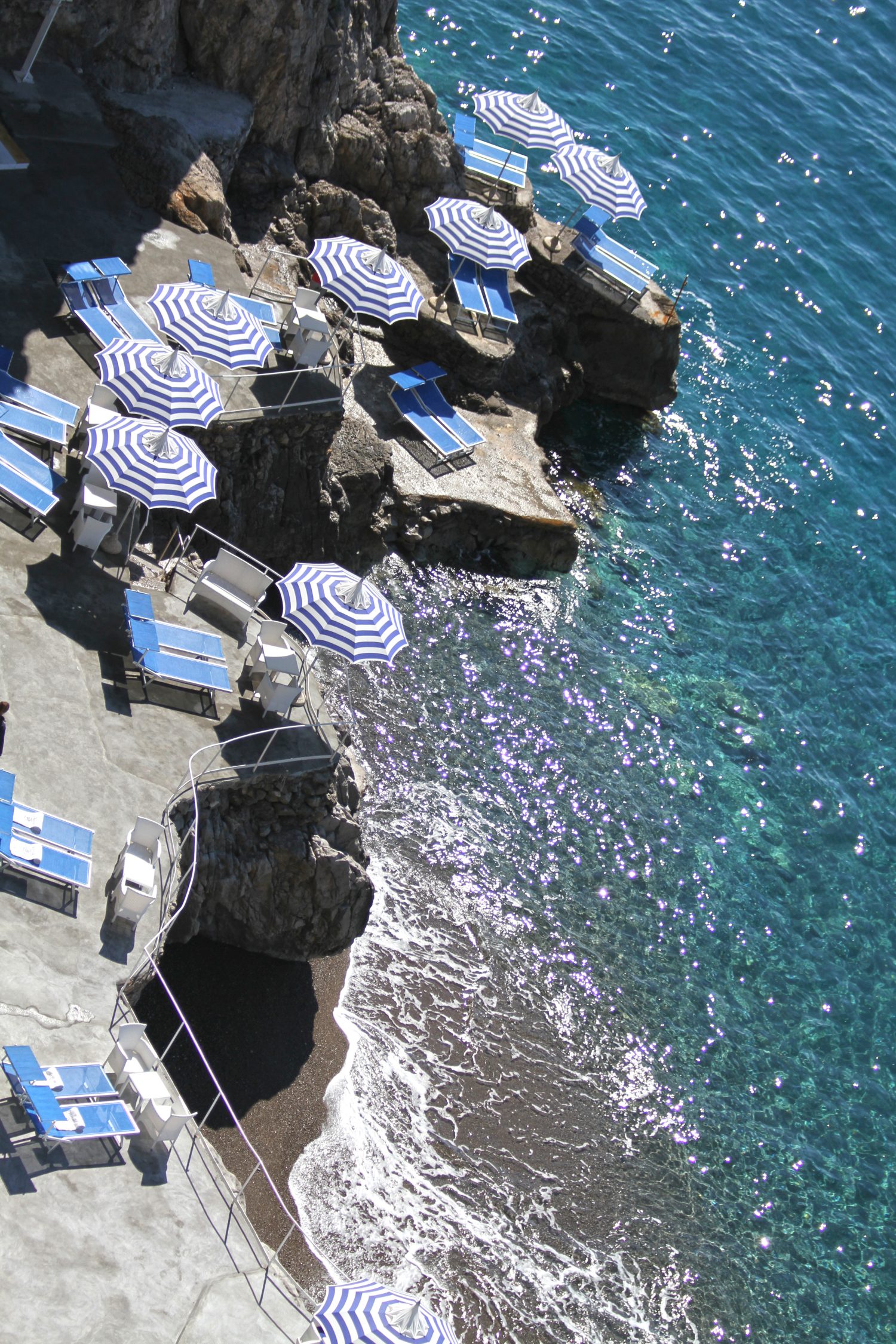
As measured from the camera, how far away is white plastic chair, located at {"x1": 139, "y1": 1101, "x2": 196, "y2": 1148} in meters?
17.5

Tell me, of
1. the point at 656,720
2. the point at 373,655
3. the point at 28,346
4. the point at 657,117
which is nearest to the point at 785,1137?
the point at 656,720

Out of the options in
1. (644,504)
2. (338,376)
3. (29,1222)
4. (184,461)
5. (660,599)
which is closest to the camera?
(29,1222)

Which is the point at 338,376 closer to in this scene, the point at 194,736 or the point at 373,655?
the point at 373,655

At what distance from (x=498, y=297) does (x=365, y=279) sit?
656 centimetres

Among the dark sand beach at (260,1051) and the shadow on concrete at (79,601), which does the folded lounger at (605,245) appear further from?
the dark sand beach at (260,1051)

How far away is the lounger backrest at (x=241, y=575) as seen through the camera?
24594mm

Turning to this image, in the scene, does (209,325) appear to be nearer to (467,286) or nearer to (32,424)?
(32,424)

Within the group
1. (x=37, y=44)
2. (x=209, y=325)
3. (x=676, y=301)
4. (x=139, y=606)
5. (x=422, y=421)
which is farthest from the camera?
(x=676, y=301)

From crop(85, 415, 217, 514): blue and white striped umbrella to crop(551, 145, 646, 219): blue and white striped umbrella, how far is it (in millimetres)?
22354

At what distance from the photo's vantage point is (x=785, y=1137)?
2717 centimetres

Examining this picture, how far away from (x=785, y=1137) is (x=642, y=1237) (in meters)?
4.23

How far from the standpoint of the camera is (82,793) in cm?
2081

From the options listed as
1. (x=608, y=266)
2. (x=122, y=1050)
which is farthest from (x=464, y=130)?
(x=122, y=1050)

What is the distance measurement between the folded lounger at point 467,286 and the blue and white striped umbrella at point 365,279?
4.04 m
